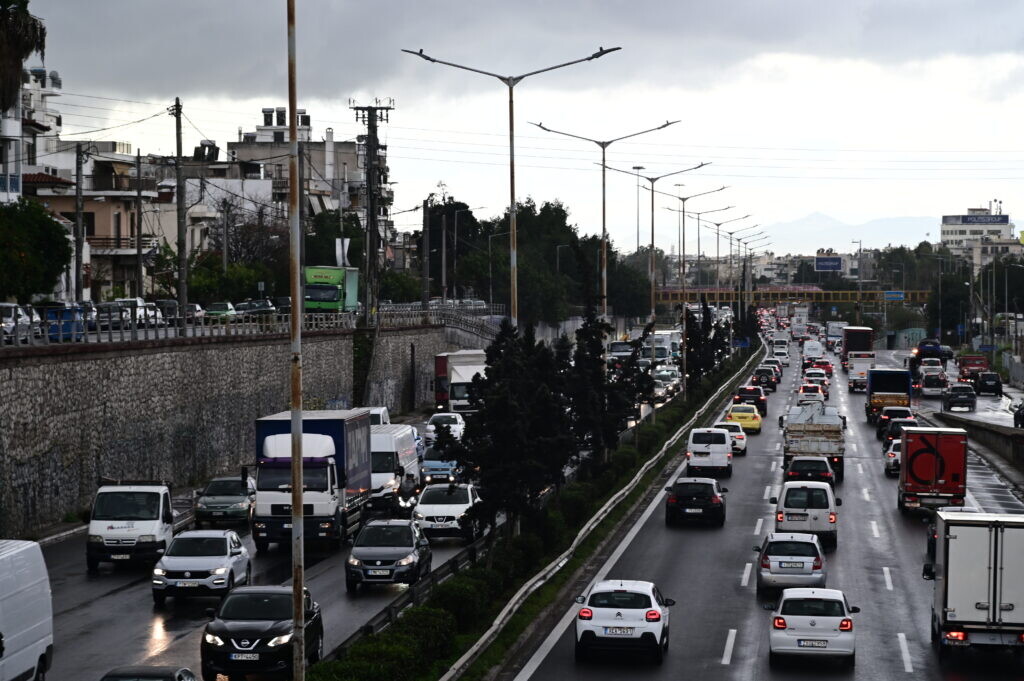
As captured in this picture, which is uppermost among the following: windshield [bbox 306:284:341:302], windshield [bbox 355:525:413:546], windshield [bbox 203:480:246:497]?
windshield [bbox 306:284:341:302]

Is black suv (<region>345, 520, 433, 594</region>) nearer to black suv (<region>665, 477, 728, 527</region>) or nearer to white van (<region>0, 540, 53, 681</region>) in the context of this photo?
white van (<region>0, 540, 53, 681</region>)

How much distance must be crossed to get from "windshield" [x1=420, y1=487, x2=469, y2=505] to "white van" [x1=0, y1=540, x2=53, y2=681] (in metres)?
17.4

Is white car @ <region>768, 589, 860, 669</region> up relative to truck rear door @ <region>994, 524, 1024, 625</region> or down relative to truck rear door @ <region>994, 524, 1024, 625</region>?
down

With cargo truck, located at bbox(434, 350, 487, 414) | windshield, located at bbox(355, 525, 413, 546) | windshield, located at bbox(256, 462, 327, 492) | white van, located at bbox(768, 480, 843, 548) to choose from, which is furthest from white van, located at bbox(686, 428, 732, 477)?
windshield, located at bbox(355, 525, 413, 546)

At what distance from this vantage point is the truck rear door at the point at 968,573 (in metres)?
23.4

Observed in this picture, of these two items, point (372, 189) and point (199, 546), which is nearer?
point (199, 546)

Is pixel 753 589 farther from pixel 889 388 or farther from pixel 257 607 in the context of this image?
pixel 889 388

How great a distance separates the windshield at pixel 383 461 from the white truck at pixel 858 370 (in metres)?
64.3

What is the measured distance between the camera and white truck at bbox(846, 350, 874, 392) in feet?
338

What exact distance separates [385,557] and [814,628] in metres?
10.4

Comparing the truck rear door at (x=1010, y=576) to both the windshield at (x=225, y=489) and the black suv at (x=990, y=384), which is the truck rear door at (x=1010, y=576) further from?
the black suv at (x=990, y=384)

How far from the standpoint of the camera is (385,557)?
3080 centimetres

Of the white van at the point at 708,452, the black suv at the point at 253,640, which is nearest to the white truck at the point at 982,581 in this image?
the black suv at the point at 253,640

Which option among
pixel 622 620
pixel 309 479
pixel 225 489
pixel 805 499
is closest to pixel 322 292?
pixel 225 489
